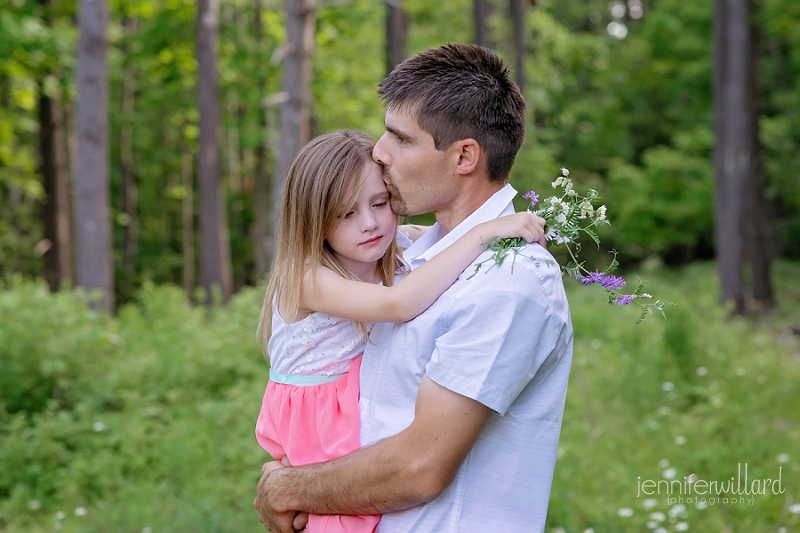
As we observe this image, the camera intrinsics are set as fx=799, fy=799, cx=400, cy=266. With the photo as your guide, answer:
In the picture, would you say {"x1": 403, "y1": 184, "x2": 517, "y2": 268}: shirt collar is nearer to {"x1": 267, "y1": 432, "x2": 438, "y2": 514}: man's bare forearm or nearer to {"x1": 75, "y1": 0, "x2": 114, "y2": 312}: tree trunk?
{"x1": 267, "y1": 432, "x2": 438, "y2": 514}: man's bare forearm

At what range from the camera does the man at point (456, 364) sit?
1.91 meters

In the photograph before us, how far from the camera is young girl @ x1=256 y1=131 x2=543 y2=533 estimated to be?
2326mm

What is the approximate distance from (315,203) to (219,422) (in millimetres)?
4529

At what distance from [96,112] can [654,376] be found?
288 inches

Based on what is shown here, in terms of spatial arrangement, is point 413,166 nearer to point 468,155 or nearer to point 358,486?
point 468,155

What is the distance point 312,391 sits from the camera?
95.7 inches

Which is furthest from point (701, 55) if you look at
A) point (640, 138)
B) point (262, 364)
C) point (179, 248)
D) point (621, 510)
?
point (179, 248)

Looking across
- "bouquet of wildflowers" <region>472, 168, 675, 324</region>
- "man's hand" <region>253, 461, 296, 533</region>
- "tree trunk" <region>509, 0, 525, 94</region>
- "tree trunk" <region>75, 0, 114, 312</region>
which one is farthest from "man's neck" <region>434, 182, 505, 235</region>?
"tree trunk" <region>509, 0, 525, 94</region>

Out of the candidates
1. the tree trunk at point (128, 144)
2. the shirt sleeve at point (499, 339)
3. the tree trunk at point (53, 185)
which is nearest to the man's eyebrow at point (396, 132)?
the shirt sleeve at point (499, 339)

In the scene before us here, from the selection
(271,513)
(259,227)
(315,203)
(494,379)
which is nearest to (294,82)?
(315,203)

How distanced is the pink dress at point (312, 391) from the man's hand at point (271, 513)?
65mm

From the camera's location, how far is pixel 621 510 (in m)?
4.93

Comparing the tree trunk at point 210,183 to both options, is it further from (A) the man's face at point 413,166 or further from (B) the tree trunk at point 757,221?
(A) the man's face at point 413,166

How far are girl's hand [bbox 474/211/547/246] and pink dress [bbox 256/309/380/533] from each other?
0.57 metres
